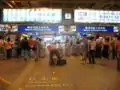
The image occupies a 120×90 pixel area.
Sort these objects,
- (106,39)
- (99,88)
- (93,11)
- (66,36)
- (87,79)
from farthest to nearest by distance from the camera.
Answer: (66,36)
(93,11)
(106,39)
(87,79)
(99,88)

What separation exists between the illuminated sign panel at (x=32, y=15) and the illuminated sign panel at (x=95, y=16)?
1629mm

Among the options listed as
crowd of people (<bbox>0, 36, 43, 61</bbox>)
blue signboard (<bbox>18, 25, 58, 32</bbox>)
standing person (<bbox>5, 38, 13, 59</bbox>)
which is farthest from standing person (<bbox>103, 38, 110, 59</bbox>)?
standing person (<bbox>5, 38, 13, 59</bbox>)

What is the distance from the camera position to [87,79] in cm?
1364

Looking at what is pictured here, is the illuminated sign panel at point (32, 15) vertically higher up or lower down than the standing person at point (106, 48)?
higher up

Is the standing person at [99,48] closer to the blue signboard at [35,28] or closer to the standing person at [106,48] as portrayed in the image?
the standing person at [106,48]

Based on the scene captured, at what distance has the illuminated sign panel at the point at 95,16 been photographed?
29375 millimetres

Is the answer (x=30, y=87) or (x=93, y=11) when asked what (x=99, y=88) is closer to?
(x=30, y=87)

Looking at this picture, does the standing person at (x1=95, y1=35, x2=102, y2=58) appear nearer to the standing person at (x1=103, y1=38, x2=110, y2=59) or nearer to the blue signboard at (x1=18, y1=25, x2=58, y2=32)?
the standing person at (x1=103, y1=38, x2=110, y2=59)

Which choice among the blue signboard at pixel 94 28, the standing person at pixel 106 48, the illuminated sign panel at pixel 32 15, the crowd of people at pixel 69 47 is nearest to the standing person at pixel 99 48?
the crowd of people at pixel 69 47

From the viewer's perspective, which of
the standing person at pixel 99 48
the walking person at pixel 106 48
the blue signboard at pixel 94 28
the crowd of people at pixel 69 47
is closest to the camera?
the crowd of people at pixel 69 47

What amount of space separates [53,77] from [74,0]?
19066 millimetres

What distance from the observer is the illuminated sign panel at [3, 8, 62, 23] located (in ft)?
94.7

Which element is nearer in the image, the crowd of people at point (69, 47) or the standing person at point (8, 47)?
the crowd of people at point (69, 47)

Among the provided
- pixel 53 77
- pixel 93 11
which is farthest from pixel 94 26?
pixel 53 77
